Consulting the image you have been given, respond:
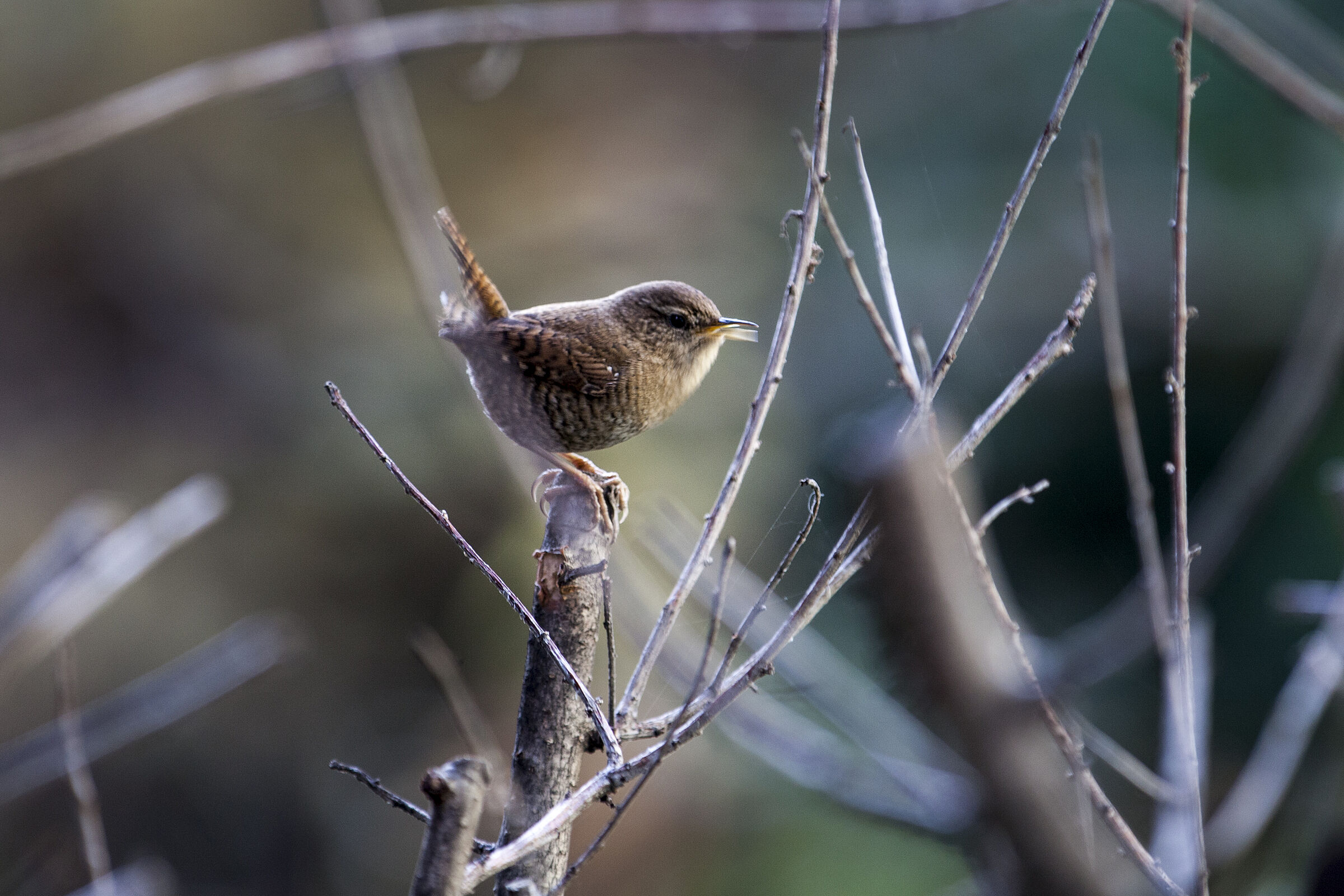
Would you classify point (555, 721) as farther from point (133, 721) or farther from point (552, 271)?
point (552, 271)

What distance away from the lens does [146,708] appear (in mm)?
1418

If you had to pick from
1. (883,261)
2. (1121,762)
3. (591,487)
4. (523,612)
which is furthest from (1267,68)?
(523,612)

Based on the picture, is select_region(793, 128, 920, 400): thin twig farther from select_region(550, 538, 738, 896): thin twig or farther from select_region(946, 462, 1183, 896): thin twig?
select_region(550, 538, 738, 896): thin twig

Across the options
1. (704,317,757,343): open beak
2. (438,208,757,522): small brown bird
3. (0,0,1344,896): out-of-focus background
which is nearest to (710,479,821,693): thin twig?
(438,208,757,522): small brown bird

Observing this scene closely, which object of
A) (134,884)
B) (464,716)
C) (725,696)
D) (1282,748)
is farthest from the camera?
(1282,748)

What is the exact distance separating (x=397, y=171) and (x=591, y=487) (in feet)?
1.92

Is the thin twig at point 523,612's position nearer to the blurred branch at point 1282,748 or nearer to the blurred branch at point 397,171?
the blurred branch at point 397,171

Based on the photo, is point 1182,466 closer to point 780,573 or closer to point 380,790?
point 780,573

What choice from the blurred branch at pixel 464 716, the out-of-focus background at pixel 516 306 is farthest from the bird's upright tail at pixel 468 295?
the out-of-focus background at pixel 516 306

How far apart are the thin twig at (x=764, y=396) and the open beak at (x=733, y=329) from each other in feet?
1.21

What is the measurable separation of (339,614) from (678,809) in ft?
4.72

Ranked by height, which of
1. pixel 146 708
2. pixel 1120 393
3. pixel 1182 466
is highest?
pixel 146 708

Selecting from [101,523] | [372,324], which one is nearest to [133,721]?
[101,523]

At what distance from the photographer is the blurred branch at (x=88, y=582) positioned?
1.13m
